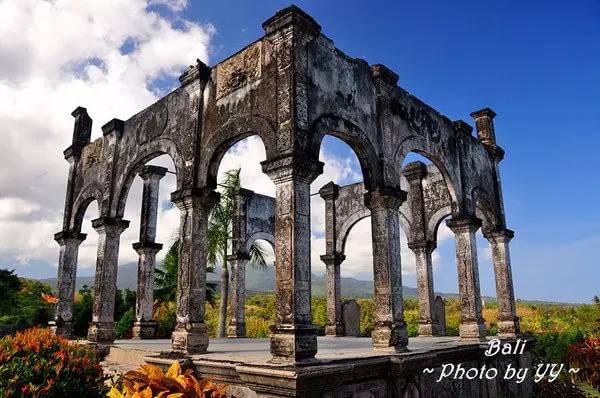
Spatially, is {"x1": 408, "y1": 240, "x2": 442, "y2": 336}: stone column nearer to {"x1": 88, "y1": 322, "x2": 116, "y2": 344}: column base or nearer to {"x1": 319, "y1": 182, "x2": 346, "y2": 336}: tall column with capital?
{"x1": 319, "y1": 182, "x2": 346, "y2": 336}: tall column with capital

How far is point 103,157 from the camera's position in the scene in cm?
1150

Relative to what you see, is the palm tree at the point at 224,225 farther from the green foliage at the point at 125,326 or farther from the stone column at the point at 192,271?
the stone column at the point at 192,271

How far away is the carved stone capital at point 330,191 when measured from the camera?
17.4 m

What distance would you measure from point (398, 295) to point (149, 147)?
19.5 feet

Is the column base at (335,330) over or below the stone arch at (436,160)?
below

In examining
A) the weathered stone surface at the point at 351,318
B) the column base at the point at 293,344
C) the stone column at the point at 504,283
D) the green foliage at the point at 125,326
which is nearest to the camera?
the column base at the point at 293,344

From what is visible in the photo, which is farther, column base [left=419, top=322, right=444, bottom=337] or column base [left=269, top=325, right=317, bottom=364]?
column base [left=419, top=322, right=444, bottom=337]

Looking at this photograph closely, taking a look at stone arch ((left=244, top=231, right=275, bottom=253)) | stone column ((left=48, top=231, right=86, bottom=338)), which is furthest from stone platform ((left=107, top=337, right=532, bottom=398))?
stone arch ((left=244, top=231, right=275, bottom=253))

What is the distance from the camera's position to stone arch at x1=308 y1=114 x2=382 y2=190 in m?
6.74

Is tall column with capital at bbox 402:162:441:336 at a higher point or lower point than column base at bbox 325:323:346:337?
higher

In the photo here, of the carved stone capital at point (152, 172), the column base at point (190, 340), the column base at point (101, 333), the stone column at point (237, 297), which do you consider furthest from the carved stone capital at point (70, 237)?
the column base at point (190, 340)

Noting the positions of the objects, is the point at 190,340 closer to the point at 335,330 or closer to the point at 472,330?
the point at 472,330

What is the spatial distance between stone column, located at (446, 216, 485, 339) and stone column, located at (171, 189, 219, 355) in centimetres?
591

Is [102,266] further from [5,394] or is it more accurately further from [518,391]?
[518,391]
